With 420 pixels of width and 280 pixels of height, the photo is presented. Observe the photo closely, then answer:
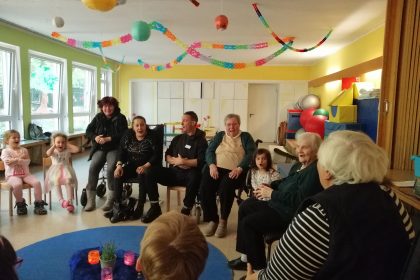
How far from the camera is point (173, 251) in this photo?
3.14 ft

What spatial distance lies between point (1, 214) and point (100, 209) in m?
0.97

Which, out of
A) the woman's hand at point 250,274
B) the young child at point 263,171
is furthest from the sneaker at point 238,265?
the young child at point 263,171

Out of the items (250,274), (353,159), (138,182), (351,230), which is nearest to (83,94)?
(138,182)

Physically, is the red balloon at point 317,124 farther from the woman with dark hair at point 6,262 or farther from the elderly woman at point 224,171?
the woman with dark hair at point 6,262

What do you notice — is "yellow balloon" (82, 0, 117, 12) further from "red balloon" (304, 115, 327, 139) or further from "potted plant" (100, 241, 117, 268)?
"red balloon" (304, 115, 327, 139)

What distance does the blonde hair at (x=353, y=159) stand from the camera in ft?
3.77

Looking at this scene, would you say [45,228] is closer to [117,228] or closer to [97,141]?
[117,228]

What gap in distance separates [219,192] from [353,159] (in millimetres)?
2010

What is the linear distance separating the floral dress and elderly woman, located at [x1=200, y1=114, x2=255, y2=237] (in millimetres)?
1549

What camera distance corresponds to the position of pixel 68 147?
12.4 feet

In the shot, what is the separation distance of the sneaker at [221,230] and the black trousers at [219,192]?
6 cm

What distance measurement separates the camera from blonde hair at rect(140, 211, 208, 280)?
945mm

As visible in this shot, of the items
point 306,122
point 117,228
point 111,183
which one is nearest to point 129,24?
point 111,183

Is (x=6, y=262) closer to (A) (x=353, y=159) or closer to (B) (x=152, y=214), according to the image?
(A) (x=353, y=159)
